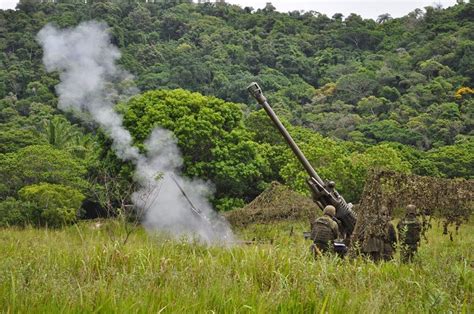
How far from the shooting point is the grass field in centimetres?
352

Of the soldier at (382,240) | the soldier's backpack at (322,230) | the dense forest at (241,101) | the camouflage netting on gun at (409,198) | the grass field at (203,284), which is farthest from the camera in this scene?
the dense forest at (241,101)

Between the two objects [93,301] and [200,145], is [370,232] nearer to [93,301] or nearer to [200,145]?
[93,301]

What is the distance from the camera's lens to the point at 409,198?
11.1m

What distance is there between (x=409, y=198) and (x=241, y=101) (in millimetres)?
64046

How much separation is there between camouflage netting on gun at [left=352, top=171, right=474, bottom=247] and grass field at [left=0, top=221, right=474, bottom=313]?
4.09 metres

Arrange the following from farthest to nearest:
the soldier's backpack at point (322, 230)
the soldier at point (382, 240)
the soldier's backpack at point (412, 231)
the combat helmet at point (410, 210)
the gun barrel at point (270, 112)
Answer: the gun barrel at point (270, 112) < the soldier at point (382, 240) < the combat helmet at point (410, 210) < the soldier's backpack at point (412, 231) < the soldier's backpack at point (322, 230)

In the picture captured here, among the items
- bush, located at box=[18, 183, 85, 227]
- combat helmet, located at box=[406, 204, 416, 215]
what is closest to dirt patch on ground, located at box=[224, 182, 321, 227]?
bush, located at box=[18, 183, 85, 227]

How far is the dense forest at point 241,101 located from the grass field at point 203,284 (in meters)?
3.98

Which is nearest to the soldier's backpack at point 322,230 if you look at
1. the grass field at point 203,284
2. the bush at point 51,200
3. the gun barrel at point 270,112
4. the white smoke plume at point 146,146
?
the grass field at point 203,284

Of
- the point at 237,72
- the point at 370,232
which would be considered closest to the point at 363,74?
the point at 237,72

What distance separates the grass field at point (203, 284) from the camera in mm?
3518

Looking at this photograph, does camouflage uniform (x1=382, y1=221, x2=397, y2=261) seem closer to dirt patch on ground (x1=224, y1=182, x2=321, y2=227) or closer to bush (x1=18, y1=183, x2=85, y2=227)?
dirt patch on ground (x1=224, y1=182, x2=321, y2=227)

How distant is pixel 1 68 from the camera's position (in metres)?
61.2

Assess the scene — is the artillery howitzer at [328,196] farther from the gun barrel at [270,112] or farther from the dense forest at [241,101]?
the dense forest at [241,101]
